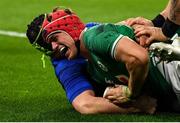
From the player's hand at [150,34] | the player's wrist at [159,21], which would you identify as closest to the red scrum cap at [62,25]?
the player's hand at [150,34]

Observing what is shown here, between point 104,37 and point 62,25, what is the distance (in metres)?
0.63

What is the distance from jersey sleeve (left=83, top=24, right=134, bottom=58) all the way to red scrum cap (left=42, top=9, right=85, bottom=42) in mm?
244

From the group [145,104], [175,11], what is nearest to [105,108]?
[145,104]

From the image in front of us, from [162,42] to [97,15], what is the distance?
10.0 m

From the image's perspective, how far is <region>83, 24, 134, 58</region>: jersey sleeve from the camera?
18.9 ft

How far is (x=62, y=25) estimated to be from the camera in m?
6.37

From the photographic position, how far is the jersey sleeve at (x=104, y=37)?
577 centimetres

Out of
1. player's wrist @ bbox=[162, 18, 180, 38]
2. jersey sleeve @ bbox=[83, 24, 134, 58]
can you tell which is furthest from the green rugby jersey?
player's wrist @ bbox=[162, 18, 180, 38]

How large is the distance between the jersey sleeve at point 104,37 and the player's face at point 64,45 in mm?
178

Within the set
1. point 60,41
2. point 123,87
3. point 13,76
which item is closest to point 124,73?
point 123,87

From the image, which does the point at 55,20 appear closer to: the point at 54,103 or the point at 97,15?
the point at 54,103

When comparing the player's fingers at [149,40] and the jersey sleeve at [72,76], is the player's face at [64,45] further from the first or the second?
the player's fingers at [149,40]

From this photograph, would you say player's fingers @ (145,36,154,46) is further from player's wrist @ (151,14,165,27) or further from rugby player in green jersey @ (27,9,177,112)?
player's wrist @ (151,14,165,27)

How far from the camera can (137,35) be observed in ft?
20.0
